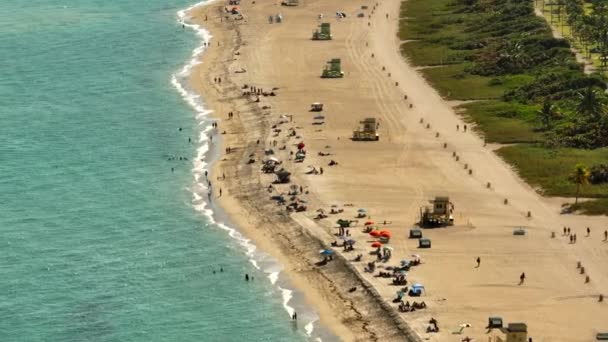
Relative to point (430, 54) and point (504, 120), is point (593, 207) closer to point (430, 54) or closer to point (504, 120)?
point (504, 120)

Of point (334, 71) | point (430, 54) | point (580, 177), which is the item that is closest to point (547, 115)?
point (580, 177)

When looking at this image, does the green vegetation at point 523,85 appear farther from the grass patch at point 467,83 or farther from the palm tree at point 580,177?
the palm tree at point 580,177

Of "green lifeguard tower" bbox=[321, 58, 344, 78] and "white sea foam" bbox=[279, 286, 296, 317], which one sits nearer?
"white sea foam" bbox=[279, 286, 296, 317]

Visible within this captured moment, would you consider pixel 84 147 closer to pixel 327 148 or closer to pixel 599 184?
pixel 327 148

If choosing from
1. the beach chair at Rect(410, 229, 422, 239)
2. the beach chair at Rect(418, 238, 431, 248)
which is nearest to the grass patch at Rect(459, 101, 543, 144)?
the beach chair at Rect(410, 229, 422, 239)

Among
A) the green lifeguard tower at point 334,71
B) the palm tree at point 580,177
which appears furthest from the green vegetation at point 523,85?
the green lifeguard tower at point 334,71

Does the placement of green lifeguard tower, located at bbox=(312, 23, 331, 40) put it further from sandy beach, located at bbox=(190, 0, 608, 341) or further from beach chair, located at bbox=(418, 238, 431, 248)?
beach chair, located at bbox=(418, 238, 431, 248)

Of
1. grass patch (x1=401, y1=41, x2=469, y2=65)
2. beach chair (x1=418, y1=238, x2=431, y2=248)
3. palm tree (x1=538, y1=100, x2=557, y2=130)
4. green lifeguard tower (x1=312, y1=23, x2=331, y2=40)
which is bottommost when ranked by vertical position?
beach chair (x1=418, y1=238, x2=431, y2=248)
